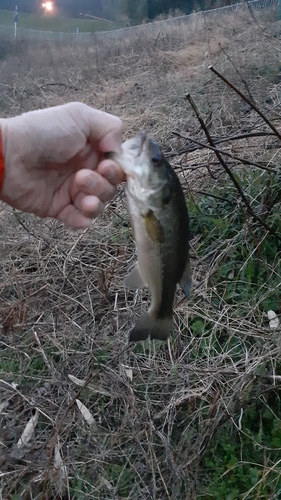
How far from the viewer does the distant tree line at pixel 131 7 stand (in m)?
18.4

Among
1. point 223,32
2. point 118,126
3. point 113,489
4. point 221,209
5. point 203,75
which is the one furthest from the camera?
point 223,32

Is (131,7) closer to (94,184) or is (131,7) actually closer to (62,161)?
(62,161)

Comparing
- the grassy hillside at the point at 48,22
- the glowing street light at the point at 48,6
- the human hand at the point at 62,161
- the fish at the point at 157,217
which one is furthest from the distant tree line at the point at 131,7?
the fish at the point at 157,217

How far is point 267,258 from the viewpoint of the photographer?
3.75 metres

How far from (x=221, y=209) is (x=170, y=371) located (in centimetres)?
142

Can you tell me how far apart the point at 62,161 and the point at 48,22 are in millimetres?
29299

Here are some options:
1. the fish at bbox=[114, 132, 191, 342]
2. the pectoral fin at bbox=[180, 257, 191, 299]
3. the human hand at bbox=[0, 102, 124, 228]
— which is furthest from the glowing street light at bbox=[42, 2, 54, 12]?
the pectoral fin at bbox=[180, 257, 191, 299]

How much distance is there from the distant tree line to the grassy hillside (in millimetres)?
620

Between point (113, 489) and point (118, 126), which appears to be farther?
point (113, 489)

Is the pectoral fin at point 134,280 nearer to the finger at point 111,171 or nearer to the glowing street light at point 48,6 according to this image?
the finger at point 111,171

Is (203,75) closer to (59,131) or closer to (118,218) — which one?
(118,218)

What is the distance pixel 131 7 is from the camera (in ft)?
69.5

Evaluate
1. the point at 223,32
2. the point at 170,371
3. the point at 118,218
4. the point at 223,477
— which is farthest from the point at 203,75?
the point at 223,477

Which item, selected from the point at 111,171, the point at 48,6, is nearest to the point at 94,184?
the point at 111,171
